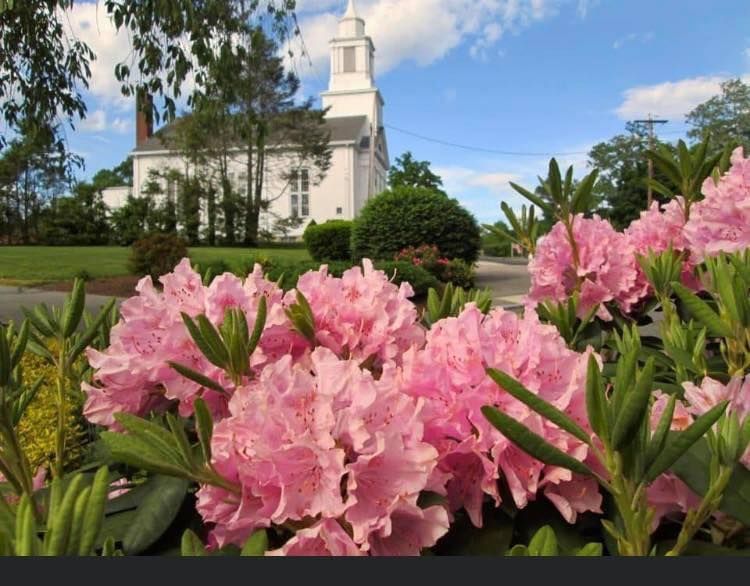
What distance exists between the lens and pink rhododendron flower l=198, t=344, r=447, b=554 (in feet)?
2.08

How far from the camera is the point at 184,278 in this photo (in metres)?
1.02

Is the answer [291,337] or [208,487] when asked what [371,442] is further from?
[291,337]

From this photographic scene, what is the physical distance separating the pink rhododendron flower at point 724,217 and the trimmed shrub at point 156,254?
16.6 meters

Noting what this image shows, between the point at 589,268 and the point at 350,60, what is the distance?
51477 mm

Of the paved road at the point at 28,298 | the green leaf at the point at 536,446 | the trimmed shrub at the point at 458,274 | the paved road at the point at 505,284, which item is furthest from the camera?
the trimmed shrub at the point at 458,274

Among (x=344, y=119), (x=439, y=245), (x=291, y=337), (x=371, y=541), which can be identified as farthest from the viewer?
(x=344, y=119)

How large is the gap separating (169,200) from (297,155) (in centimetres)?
843

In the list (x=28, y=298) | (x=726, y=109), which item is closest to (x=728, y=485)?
(x=28, y=298)

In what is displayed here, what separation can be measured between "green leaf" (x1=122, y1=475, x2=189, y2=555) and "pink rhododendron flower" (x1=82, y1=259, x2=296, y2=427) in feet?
0.43

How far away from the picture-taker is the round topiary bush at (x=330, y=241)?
23.3 m

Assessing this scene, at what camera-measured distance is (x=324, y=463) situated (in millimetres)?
633

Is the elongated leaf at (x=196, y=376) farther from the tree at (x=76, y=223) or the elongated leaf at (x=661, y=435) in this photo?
the tree at (x=76, y=223)

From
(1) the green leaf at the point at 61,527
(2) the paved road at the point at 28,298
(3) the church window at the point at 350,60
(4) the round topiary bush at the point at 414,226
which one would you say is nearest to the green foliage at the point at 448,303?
(1) the green leaf at the point at 61,527

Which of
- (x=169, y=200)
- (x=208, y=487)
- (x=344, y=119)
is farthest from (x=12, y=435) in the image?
(x=344, y=119)
